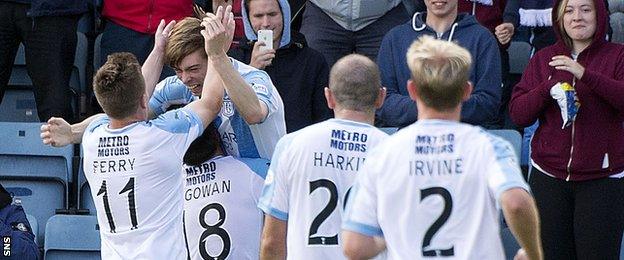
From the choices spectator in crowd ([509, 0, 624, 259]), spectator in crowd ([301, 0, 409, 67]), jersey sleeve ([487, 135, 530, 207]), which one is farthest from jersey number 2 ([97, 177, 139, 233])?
spectator in crowd ([301, 0, 409, 67])

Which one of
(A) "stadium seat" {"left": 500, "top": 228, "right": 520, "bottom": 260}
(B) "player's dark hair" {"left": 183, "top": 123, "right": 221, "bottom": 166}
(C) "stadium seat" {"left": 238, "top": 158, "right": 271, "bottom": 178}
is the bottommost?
(A) "stadium seat" {"left": 500, "top": 228, "right": 520, "bottom": 260}

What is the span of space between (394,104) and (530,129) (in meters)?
1.70

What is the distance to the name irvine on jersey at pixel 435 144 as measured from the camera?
4.85 meters

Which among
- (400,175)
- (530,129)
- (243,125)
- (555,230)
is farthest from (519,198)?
(530,129)

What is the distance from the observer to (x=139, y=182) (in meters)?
6.22

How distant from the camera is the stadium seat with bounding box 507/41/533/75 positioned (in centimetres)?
1007

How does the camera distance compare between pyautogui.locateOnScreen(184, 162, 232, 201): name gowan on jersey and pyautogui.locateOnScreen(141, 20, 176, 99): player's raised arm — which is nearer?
pyautogui.locateOnScreen(184, 162, 232, 201): name gowan on jersey

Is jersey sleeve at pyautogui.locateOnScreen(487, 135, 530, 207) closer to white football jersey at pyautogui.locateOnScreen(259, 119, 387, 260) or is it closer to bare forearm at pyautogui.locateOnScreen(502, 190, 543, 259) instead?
bare forearm at pyautogui.locateOnScreen(502, 190, 543, 259)

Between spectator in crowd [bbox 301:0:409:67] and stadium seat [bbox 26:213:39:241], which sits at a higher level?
spectator in crowd [bbox 301:0:409:67]

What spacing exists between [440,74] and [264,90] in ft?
6.56

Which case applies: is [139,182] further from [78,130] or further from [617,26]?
[617,26]

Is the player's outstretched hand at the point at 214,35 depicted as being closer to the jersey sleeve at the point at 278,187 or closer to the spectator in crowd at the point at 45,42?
the jersey sleeve at the point at 278,187

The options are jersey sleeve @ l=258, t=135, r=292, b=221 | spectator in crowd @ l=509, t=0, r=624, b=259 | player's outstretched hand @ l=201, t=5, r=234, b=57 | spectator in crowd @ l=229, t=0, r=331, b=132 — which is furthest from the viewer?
spectator in crowd @ l=229, t=0, r=331, b=132

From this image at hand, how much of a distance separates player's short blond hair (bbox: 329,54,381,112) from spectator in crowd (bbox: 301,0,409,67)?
349 cm
